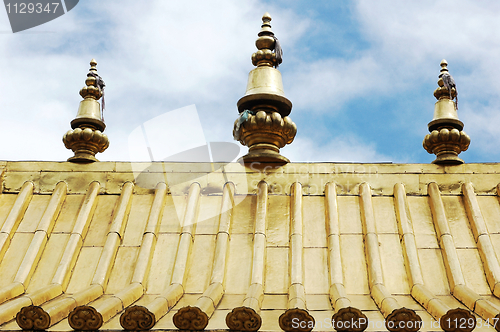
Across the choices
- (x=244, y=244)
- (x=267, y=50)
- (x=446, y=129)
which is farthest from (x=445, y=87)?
(x=244, y=244)

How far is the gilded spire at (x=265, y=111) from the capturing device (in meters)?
10.7

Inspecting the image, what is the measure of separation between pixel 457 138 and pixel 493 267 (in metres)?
3.24

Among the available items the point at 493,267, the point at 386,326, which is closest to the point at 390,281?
the point at 493,267

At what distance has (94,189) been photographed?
9852 millimetres

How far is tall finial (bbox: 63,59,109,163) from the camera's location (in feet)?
37.6

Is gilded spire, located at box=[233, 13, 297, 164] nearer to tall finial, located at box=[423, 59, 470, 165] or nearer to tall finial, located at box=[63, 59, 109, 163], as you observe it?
tall finial, located at box=[423, 59, 470, 165]

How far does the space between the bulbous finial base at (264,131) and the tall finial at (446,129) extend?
8.33 feet

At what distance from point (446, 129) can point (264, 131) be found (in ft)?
11.0

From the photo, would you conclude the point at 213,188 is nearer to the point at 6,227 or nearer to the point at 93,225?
the point at 93,225

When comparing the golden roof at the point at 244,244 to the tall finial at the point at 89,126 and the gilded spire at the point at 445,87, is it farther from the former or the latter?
the gilded spire at the point at 445,87

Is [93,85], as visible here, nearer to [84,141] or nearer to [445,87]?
[84,141]

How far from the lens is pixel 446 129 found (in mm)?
11141

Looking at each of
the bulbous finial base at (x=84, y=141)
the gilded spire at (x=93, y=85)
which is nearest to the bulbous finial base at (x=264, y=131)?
the bulbous finial base at (x=84, y=141)

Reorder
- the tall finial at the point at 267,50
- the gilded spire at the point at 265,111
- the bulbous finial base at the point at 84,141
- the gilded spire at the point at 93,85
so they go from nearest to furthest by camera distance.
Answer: the gilded spire at the point at 265,111 < the bulbous finial base at the point at 84,141 < the tall finial at the point at 267,50 < the gilded spire at the point at 93,85
